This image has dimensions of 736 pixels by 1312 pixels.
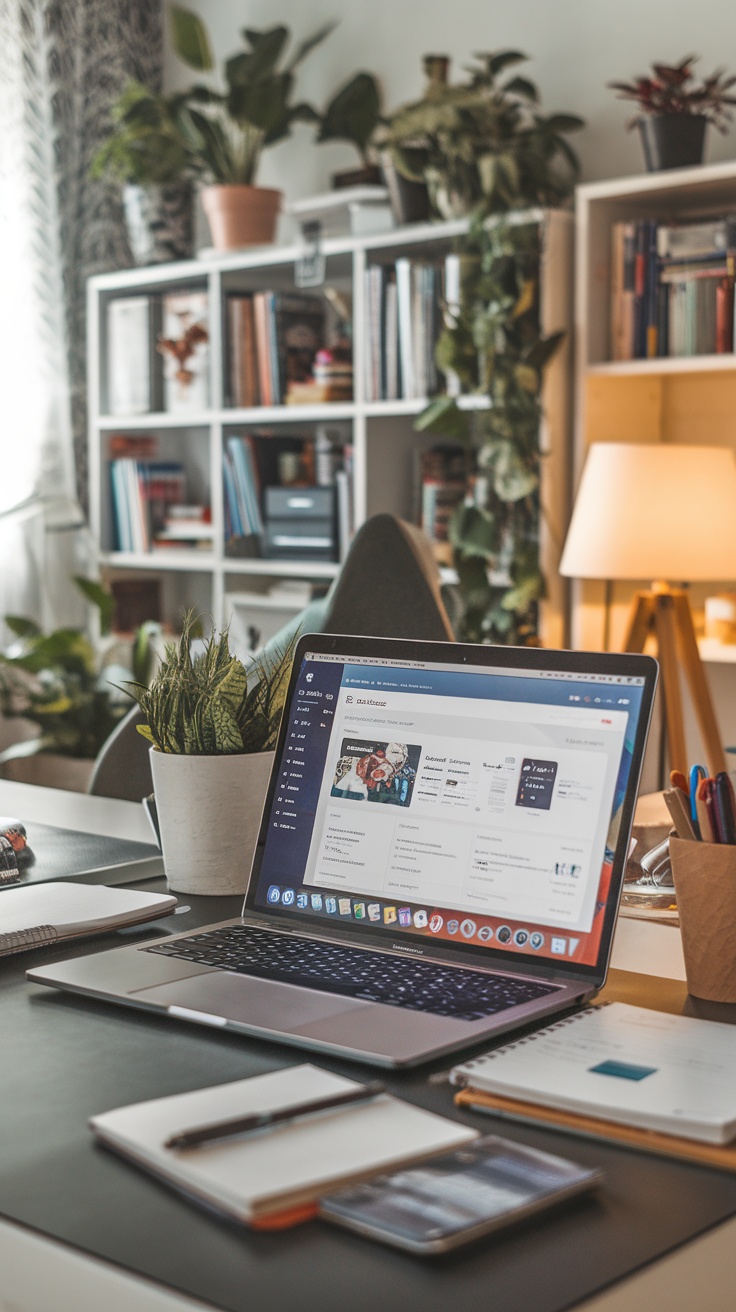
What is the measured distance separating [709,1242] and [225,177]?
12.3 ft

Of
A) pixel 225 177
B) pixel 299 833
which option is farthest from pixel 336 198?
pixel 299 833

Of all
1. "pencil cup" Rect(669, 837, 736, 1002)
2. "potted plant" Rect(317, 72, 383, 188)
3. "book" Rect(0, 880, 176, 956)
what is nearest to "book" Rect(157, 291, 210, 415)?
"potted plant" Rect(317, 72, 383, 188)

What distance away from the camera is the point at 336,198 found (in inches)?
144

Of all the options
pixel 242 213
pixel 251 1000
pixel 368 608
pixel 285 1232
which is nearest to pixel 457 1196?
pixel 285 1232

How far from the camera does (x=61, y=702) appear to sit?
3.75 m

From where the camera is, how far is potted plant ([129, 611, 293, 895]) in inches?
46.9

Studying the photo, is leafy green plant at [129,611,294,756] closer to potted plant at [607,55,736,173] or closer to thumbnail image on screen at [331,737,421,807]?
thumbnail image on screen at [331,737,421,807]

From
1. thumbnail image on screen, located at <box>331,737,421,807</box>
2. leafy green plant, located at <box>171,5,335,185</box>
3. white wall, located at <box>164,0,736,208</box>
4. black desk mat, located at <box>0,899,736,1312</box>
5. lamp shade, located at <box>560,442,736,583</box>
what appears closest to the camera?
black desk mat, located at <box>0,899,736,1312</box>

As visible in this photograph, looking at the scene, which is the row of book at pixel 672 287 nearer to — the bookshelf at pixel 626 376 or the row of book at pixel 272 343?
the bookshelf at pixel 626 376

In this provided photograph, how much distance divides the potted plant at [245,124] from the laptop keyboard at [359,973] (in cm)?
317

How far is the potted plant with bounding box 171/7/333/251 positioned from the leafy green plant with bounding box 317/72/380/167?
8 centimetres

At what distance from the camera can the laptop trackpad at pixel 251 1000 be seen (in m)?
0.85

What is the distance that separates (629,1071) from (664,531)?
2149 millimetres

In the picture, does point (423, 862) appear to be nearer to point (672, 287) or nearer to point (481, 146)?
point (672, 287)
